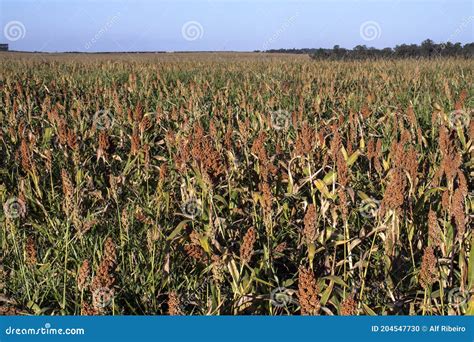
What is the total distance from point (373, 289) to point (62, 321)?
1.06 metres

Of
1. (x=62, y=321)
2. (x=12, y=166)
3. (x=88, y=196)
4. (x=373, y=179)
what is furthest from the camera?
(x=12, y=166)

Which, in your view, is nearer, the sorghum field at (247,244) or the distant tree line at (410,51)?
the sorghum field at (247,244)

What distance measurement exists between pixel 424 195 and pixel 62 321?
1.49 meters

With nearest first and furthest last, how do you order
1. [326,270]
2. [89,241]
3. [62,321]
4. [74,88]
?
[62,321]
[326,270]
[89,241]
[74,88]

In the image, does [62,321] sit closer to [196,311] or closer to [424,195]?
[196,311]

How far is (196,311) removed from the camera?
178 centimetres

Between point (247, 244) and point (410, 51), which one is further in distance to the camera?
point (410, 51)

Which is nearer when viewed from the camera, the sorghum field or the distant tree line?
the sorghum field

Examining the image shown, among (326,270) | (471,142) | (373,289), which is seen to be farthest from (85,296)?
(471,142)

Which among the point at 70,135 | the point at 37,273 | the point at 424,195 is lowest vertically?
the point at 37,273

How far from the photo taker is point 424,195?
83.4 inches

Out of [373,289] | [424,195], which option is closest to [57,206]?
[373,289]

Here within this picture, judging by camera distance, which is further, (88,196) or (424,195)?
(88,196)

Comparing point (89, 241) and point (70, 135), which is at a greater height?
point (70, 135)
